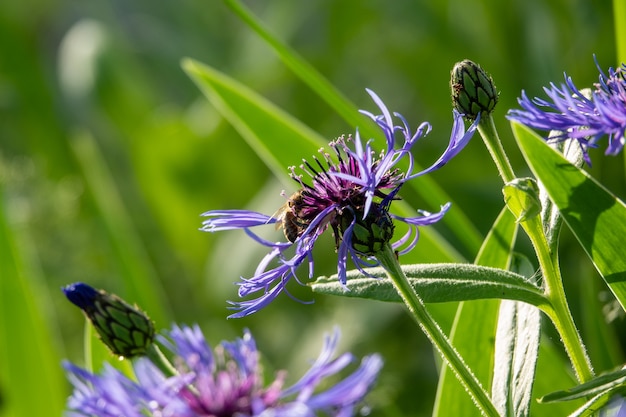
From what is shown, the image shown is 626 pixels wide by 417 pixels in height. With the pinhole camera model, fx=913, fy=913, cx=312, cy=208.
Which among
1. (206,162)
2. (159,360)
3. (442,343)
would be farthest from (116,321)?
(206,162)

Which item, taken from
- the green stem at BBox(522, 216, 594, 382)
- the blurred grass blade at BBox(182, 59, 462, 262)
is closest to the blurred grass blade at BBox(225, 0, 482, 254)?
the blurred grass blade at BBox(182, 59, 462, 262)

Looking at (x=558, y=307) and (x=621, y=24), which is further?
(x=621, y=24)

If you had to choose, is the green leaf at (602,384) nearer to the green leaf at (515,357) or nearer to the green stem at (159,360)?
the green leaf at (515,357)

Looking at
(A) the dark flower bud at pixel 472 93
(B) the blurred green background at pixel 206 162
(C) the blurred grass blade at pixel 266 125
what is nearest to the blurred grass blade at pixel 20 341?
(B) the blurred green background at pixel 206 162

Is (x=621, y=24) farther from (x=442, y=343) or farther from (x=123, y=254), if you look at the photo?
(x=123, y=254)

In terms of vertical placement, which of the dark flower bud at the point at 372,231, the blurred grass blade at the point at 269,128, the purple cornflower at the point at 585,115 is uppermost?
the blurred grass blade at the point at 269,128

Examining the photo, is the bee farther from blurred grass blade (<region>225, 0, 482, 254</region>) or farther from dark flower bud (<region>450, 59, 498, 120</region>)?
blurred grass blade (<region>225, 0, 482, 254</region>)
